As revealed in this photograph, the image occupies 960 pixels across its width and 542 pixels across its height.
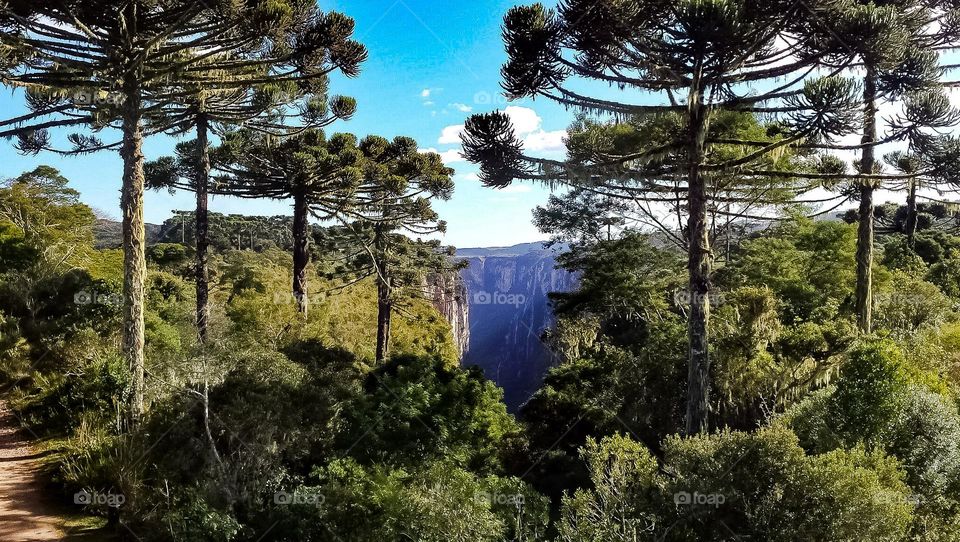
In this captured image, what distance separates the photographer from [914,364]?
1033 cm

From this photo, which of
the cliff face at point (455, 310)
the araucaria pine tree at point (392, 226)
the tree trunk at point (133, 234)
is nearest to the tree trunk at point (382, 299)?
the araucaria pine tree at point (392, 226)

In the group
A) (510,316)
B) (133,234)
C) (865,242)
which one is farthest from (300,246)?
(510,316)

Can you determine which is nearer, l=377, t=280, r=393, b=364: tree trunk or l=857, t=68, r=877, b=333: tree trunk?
l=857, t=68, r=877, b=333: tree trunk

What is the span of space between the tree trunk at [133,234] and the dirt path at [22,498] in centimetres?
181

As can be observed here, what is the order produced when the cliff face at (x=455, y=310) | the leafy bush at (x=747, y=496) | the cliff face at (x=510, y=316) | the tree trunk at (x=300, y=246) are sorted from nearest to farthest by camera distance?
the leafy bush at (x=747, y=496) < the tree trunk at (x=300, y=246) < the cliff face at (x=455, y=310) < the cliff face at (x=510, y=316)

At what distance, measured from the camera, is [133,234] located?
9492 millimetres

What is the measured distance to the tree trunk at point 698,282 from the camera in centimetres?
891

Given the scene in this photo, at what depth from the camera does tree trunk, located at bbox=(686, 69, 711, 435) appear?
891cm

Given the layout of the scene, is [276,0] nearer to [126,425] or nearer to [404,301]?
[126,425]

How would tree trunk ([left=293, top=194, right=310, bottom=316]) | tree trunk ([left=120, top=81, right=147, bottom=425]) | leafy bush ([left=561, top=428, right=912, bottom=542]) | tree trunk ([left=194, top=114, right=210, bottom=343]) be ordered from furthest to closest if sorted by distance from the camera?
tree trunk ([left=293, top=194, right=310, bottom=316]) < tree trunk ([left=194, top=114, right=210, bottom=343]) < tree trunk ([left=120, top=81, right=147, bottom=425]) < leafy bush ([left=561, top=428, right=912, bottom=542])

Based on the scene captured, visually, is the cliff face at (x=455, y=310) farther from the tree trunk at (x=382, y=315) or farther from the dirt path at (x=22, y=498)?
the dirt path at (x=22, y=498)

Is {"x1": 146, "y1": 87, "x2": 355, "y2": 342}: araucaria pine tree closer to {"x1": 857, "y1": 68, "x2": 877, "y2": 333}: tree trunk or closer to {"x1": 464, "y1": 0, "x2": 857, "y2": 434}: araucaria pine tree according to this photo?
{"x1": 464, "y1": 0, "x2": 857, "y2": 434}: araucaria pine tree

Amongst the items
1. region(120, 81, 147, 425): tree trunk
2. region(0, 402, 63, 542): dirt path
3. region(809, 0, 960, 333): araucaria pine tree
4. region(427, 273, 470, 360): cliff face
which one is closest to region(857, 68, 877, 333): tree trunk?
region(809, 0, 960, 333): araucaria pine tree

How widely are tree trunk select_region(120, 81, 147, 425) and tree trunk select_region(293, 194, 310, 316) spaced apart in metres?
7.57
